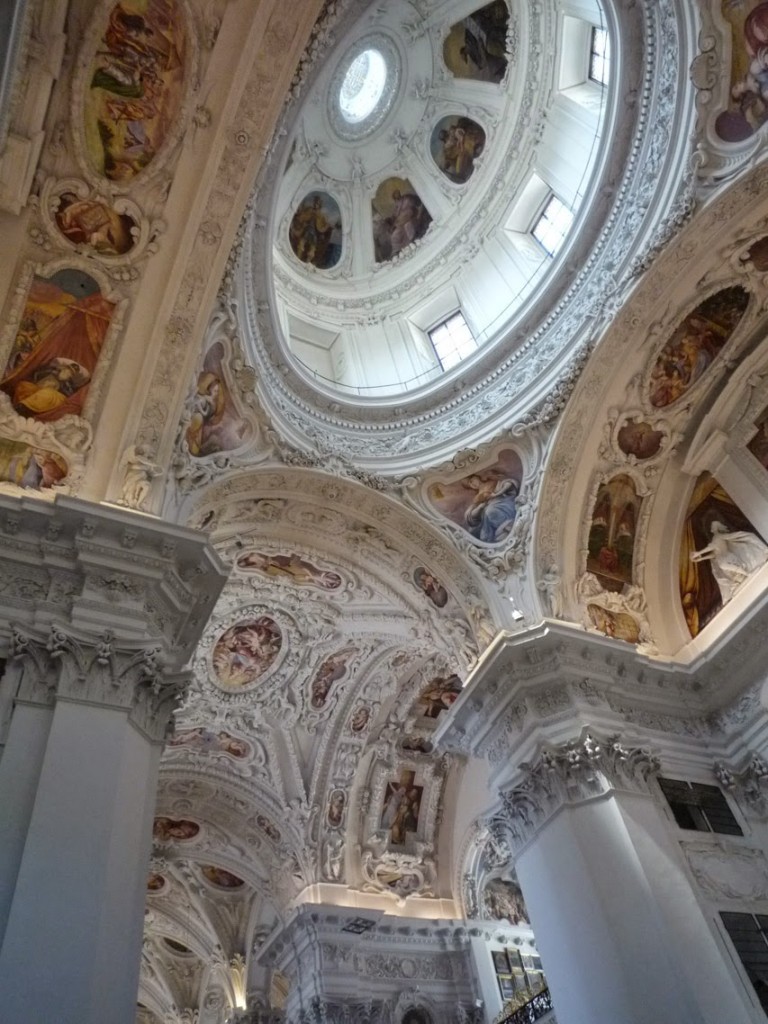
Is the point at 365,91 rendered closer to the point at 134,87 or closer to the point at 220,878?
the point at 134,87

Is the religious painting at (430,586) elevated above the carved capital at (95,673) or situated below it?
above

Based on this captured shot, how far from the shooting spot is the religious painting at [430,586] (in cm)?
1326

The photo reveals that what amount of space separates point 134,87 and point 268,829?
1532 centimetres

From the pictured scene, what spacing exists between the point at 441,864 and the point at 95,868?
13.7 meters

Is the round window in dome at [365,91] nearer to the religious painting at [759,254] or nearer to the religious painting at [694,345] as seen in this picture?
the religious painting at [694,345]

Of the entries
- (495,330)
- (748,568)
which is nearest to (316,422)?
(495,330)

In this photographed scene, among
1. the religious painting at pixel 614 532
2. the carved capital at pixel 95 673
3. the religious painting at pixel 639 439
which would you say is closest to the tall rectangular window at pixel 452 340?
the religious painting at pixel 639 439

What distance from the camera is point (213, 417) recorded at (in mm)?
11047

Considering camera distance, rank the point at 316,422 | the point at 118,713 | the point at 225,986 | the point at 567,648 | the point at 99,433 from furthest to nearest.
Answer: the point at 225,986
the point at 316,422
the point at 567,648
the point at 99,433
the point at 118,713

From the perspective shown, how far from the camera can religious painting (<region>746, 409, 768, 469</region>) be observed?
12336 millimetres

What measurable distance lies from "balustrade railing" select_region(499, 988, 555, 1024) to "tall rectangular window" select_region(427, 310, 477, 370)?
11546 millimetres

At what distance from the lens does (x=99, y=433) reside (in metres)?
9.73

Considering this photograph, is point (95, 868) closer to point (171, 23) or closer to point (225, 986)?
point (171, 23)

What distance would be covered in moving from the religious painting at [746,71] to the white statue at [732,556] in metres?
5.64
